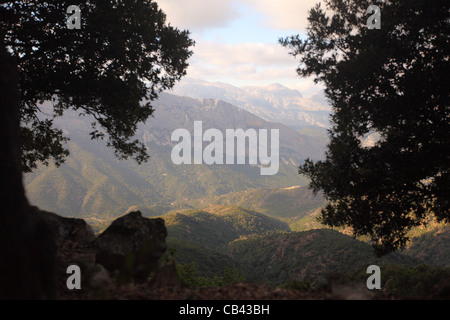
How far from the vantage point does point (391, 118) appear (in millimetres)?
12844

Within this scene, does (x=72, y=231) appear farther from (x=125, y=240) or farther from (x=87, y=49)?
(x=87, y=49)

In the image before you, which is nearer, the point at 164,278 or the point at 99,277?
the point at 164,278

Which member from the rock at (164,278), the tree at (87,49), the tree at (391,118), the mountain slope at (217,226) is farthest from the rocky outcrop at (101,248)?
the mountain slope at (217,226)

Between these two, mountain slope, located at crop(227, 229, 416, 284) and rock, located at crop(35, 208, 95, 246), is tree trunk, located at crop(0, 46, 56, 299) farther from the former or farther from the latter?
mountain slope, located at crop(227, 229, 416, 284)

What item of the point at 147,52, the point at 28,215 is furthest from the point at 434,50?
the point at 28,215

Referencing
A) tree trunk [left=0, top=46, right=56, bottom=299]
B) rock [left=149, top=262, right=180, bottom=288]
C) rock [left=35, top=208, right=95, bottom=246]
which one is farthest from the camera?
rock [left=35, top=208, right=95, bottom=246]

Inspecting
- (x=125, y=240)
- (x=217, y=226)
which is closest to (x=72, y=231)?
(x=125, y=240)

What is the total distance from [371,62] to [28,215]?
12.4 metres

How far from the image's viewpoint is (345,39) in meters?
15.1

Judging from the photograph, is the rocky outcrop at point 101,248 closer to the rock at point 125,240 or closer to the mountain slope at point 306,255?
the rock at point 125,240

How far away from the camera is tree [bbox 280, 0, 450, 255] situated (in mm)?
12039

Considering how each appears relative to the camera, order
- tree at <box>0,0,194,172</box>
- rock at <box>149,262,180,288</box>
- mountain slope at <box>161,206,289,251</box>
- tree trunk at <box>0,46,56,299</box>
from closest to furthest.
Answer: tree trunk at <box>0,46,56,299</box> < rock at <box>149,262,180,288</box> < tree at <box>0,0,194,172</box> < mountain slope at <box>161,206,289,251</box>

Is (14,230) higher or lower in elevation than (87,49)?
lower

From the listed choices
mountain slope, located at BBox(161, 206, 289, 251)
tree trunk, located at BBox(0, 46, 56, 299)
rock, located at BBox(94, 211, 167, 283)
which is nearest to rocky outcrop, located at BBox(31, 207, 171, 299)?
rock, located at BBox(94, 211, 167, 283)
